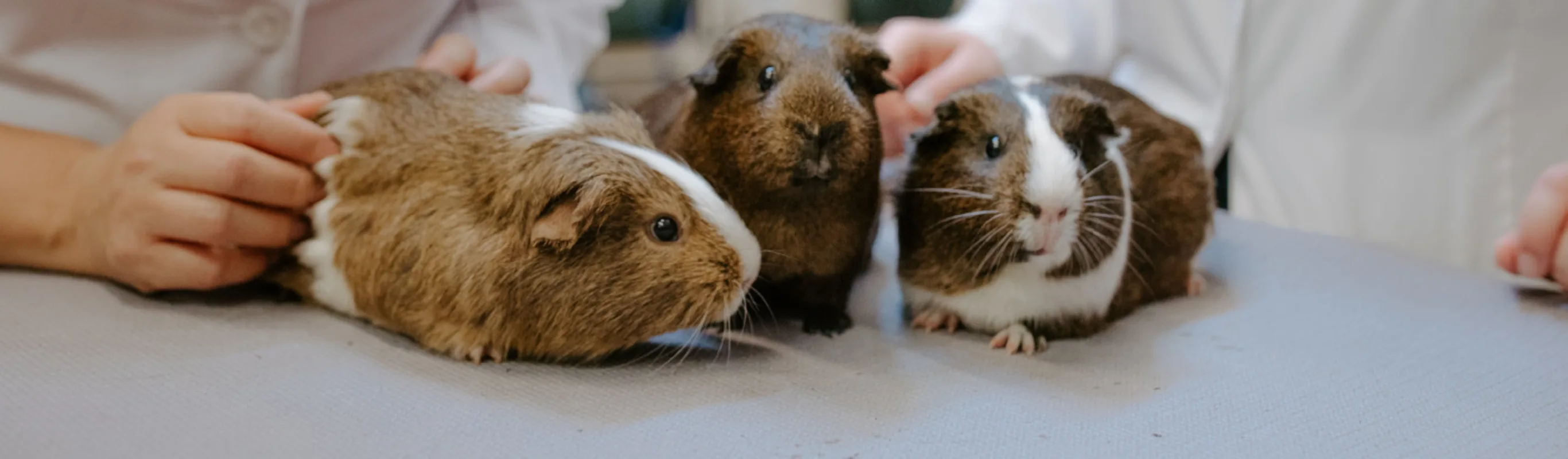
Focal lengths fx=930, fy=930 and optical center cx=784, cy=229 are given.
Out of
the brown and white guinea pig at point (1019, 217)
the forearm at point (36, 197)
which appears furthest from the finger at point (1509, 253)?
the forearm at point (36, 197)

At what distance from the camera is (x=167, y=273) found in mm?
1168

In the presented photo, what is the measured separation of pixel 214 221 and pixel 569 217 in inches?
18.2

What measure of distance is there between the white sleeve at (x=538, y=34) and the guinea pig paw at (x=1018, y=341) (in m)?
1.01

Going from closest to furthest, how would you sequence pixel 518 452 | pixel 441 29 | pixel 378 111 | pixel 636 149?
pixel 518 452 < pixel 636 149 < pixel 378 111 < pixel 441 29

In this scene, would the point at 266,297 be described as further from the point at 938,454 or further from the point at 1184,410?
the point at 1184,410

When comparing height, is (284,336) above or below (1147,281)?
below

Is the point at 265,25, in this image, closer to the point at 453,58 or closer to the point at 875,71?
the point at 453,58

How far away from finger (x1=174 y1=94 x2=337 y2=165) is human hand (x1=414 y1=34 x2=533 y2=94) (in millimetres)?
329

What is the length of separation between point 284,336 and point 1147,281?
47.5 inches

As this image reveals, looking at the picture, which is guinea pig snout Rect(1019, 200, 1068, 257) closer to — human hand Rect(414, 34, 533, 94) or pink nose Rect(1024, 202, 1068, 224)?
pink nose Rect(1024, 202, 1068, 224)

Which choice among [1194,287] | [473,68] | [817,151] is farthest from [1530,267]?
[473,68]

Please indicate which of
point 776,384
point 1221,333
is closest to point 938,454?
point 776,384

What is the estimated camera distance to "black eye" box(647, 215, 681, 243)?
1.07 meters

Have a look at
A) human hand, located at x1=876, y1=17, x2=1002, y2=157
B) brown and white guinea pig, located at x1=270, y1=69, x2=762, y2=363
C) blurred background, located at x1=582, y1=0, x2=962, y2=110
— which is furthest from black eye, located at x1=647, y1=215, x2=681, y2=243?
blurred background, located at x1=582, y1=0, x2=962, y2=110
